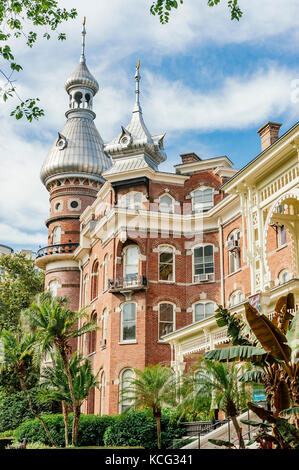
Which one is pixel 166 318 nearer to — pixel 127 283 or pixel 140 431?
pixel 127 283

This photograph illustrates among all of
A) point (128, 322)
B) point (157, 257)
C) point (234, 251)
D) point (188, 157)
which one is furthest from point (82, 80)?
point (128, 322)

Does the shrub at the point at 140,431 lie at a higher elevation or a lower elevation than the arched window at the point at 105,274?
lower

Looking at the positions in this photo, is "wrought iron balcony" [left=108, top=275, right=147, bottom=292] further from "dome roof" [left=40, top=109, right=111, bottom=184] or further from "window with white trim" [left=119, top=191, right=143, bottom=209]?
"dome roof" [left=40, top=109, right=111, bottom=184]

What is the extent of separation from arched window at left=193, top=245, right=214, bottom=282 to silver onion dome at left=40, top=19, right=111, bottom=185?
46.7 feet

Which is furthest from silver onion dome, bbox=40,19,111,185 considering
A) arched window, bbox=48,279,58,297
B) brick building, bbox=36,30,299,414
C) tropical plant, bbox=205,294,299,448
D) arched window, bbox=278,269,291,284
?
tropical plant, bbox=205,294,299,448

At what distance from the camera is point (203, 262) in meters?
35.3

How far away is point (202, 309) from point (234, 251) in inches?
157

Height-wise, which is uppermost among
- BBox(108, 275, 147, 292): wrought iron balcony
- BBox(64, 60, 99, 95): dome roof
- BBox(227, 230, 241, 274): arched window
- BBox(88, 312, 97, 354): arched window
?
BBox(64, 60, 99, 95): dome roof

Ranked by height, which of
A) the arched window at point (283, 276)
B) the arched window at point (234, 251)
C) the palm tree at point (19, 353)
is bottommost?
the palm tree at point (19, 353)

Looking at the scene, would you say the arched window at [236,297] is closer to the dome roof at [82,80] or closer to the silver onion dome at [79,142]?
the silver onion dome at [79,142]

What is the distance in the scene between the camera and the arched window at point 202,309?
34.3 metres

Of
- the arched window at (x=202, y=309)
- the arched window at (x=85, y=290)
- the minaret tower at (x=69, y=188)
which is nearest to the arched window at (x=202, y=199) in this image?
the arched window at (x=202, y=309)

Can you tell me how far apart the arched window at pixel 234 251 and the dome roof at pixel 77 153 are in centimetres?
1689

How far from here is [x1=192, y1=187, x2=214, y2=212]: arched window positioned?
36.7 meters
